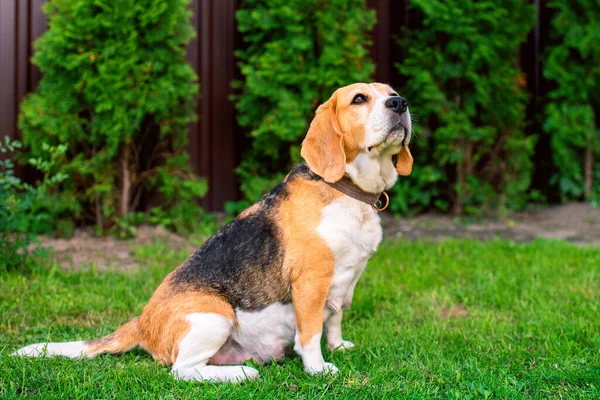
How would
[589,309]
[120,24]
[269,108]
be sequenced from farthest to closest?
[269,108] < [120,24] < [589,309]

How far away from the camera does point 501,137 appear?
27.0 ft

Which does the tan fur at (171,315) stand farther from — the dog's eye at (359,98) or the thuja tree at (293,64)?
the thuja tree at (293,64)

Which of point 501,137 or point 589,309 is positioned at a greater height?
point 501,137

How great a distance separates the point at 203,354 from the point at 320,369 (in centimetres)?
65

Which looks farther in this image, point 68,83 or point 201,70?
point 201,70

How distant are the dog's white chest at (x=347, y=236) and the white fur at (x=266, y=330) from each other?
10.9 inches

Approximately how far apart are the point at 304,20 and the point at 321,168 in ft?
12.5

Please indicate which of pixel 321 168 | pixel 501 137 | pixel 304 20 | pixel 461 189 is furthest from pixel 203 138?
pixel 321 168

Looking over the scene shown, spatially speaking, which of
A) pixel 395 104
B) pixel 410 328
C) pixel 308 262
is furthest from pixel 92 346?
pixel 395 104

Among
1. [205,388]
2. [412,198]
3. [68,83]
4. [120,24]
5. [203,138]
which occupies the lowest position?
[205,388]

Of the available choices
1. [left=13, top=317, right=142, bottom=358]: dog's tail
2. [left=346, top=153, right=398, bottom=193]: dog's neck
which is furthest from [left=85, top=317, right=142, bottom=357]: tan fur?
[left=346, top=153, right=398, bottom=193]: dog's neck

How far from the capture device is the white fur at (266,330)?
367 cm

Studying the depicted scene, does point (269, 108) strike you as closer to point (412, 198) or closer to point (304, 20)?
point (304, 20)

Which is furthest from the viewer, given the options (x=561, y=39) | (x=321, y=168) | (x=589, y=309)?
(x=561, y=39)
